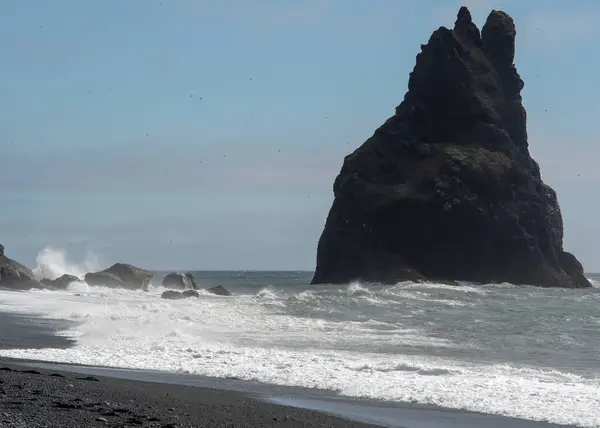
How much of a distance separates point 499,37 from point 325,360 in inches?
4531

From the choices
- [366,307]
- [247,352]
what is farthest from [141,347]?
[366,307]

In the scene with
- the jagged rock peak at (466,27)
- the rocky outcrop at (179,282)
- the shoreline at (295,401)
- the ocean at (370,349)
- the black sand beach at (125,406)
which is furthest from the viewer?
Result: the jagged rock peak at (466,27)

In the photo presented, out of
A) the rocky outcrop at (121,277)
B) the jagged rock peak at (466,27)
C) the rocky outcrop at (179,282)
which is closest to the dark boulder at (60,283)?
the rocky outcrop at (121,277)

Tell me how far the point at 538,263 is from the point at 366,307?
228ft

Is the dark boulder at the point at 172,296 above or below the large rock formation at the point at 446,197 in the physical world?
below

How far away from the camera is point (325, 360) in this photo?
75.2ft

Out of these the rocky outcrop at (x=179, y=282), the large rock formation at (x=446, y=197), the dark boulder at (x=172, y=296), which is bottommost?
the dark boulder at (x=172, y=296)

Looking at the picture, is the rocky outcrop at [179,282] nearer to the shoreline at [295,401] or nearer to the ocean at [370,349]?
the ocean at [370,349]

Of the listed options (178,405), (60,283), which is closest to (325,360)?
(178,405)

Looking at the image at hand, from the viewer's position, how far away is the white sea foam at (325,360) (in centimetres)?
1772

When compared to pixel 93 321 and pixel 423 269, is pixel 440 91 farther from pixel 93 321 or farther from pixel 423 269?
pixel 93 321

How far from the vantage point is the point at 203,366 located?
2195 centimetres

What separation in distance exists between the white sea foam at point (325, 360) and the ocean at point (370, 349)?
3cm

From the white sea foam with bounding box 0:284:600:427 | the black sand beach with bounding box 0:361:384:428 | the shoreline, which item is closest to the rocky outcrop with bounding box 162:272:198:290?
the white sea foam with bounding box 0:284:600:427
